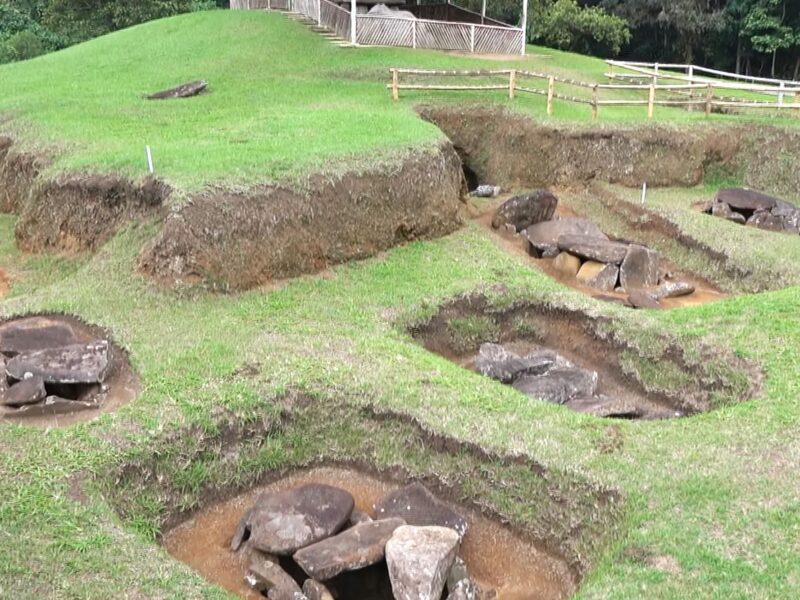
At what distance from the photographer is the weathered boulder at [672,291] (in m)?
15.1

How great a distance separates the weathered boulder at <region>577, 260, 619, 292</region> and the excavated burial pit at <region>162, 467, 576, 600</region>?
24.9 ft

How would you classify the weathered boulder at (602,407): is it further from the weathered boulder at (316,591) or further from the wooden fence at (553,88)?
the wooden fence at (553,88)

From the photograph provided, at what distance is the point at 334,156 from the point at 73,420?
23.8ft

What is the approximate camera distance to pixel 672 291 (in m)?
15.1

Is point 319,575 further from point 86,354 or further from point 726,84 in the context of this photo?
point 726,84

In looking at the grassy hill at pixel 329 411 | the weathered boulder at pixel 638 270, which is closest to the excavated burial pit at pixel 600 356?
the grassy hill at pixel 329 411

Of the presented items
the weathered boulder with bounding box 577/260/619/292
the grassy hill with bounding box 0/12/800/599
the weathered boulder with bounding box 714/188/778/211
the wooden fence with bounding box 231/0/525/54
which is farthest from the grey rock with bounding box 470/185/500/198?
the wooden fence with bounding box 231/0/525/54

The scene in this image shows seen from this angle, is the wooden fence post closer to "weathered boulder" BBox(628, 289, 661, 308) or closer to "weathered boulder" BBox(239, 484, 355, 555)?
"weathered boulder" BBox(628, 289, 661, 308)

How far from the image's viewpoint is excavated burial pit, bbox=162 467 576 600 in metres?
7.88

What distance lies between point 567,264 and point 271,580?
10168 mm

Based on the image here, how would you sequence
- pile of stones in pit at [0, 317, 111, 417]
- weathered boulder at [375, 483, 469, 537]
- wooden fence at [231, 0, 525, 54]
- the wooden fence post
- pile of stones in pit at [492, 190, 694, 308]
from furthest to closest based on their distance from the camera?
1. wooden fence at [231, 0, 525, 54]
2. the wooden fence post
3. pile of stones in pit at [492, 190, 694, 308]
4. pile of stones in pit at [0, 317, 111, 417]
5. weathered boulder at [375, 483, 469, 537]

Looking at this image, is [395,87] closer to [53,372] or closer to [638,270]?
[638,270]

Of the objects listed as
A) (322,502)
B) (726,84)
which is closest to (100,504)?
(322,502)

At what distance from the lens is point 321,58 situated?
25.2 m
